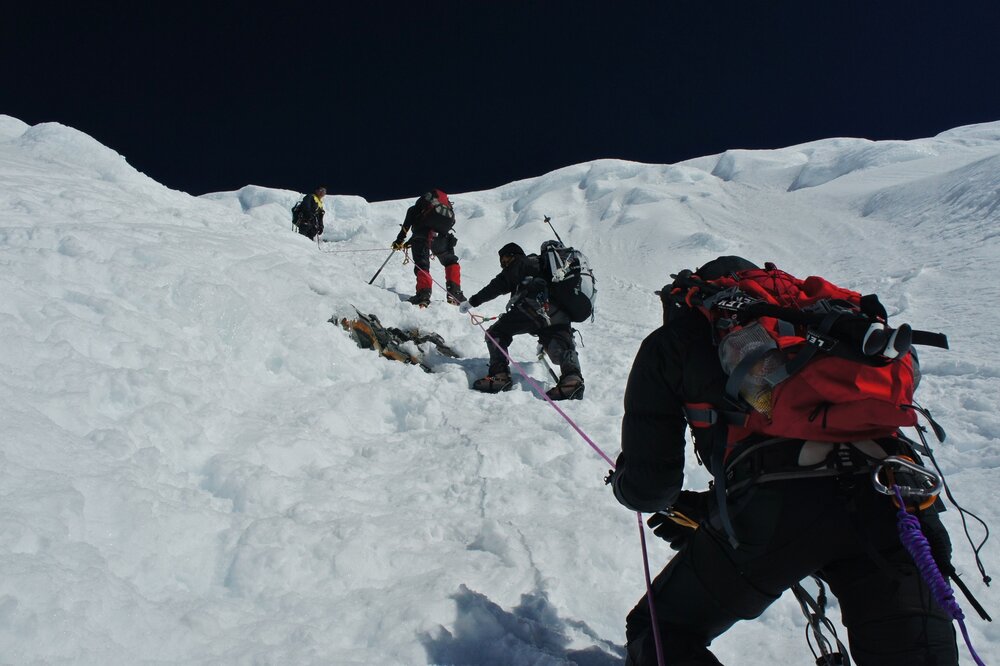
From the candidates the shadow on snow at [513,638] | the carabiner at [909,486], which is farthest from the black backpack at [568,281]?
the carabiner at [909,486]

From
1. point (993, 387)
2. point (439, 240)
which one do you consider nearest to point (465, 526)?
point (993, 387)

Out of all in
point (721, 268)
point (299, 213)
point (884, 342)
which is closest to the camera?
point (884, 342)

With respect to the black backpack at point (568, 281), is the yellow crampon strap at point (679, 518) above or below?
below

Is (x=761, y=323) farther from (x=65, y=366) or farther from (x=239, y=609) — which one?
(x=65, y=366)

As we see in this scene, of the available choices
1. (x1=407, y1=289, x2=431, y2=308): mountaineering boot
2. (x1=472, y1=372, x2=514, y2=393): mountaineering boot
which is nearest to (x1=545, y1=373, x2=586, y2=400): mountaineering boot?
(x1=472, y1=372, x2=514, y2=393): mountaineering boot

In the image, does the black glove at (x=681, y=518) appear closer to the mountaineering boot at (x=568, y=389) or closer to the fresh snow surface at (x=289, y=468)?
the fresh snow surface at (x=289, y=468)

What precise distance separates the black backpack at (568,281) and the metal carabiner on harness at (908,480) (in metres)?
4.34

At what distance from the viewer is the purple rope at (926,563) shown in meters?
1.35

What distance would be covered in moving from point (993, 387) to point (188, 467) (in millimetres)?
5664

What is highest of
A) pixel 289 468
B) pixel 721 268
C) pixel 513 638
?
pixel 721 268

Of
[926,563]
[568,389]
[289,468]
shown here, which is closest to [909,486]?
[926,563]

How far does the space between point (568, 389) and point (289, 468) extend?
2861 millimetres

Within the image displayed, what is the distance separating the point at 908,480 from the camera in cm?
150

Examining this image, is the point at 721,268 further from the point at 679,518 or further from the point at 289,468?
the point at 289,468
